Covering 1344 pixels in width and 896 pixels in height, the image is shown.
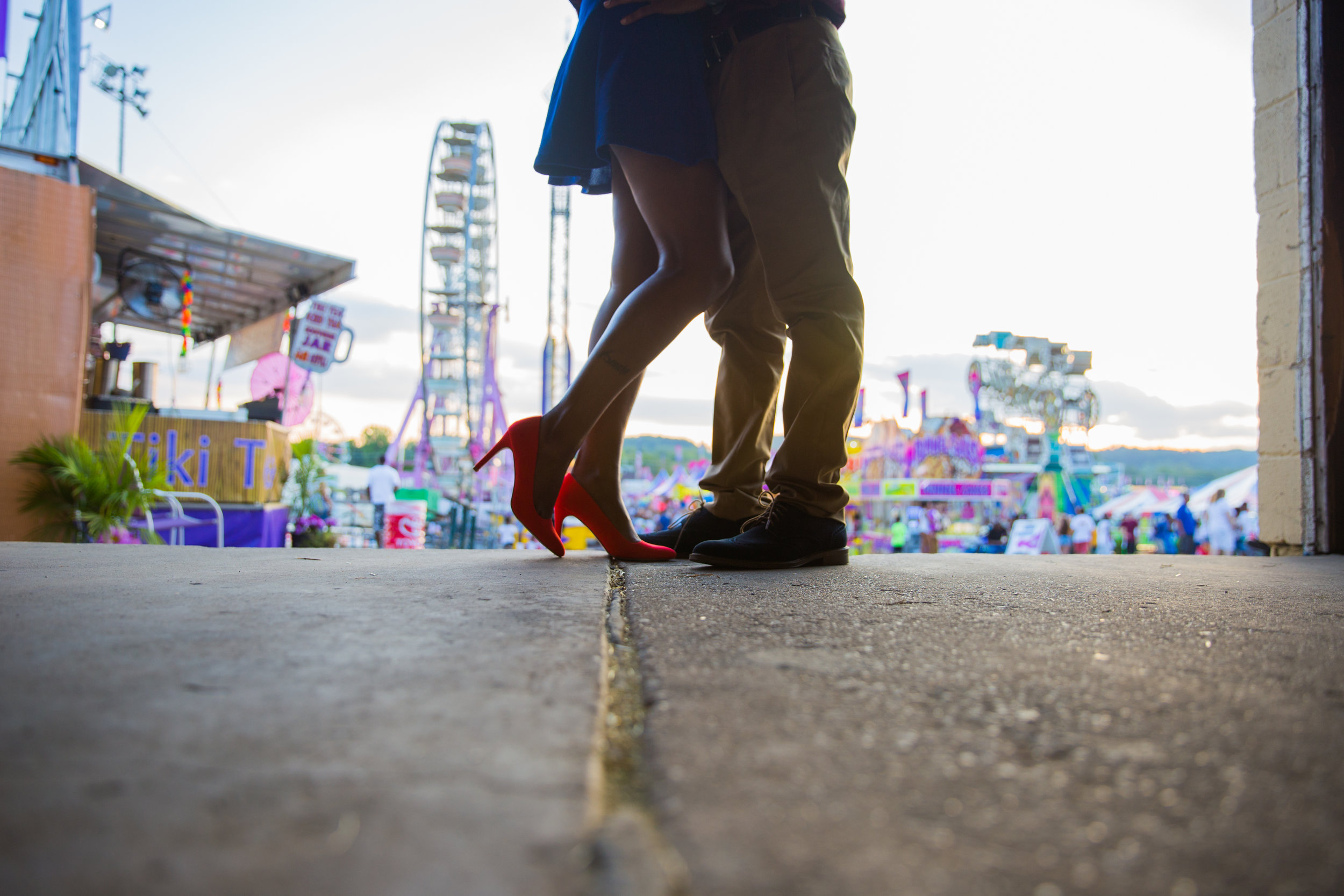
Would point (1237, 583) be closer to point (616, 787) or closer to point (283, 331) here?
point (616, 787)

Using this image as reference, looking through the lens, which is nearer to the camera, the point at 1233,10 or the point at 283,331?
the point at 1233,10

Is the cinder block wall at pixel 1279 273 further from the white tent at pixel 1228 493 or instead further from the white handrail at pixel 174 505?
the white tent at pixel 1228 493

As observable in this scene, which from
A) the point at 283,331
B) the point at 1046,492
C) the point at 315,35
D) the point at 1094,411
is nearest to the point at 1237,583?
the point at 283,331

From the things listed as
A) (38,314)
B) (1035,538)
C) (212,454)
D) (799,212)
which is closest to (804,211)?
(799,212)

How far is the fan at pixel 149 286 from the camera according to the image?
17.4ft

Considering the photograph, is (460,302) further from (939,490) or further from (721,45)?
(721,45)

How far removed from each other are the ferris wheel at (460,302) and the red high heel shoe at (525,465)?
675 inches

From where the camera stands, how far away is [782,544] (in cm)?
109

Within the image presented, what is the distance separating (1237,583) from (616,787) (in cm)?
104

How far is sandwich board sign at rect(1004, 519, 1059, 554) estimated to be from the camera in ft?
25.8

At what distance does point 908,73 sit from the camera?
532cm

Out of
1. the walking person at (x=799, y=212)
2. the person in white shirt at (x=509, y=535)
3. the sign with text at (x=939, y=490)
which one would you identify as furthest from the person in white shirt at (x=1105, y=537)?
the walking person at (x=799, y=212)

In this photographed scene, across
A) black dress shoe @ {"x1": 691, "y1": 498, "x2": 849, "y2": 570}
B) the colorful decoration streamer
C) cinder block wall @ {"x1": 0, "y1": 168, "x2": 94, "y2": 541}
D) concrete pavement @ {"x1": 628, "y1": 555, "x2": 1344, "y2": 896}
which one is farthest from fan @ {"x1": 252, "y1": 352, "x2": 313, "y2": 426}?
concrete pavement @ {"x1": 628, "y1": 555, "x2": 1344, "y2": 896}

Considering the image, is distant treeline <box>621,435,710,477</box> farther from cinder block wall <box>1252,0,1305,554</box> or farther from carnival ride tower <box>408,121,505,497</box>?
cinder block wall <box>1252,0,1305,554</box>
